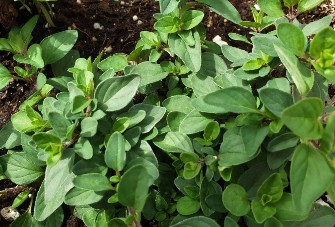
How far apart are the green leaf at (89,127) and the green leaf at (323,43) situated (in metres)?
0.66

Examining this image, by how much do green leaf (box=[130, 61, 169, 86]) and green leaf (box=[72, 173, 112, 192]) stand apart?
1.34ft

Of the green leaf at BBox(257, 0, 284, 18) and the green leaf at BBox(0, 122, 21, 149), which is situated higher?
the green leaf at BBox(257, 0, 284, 18)

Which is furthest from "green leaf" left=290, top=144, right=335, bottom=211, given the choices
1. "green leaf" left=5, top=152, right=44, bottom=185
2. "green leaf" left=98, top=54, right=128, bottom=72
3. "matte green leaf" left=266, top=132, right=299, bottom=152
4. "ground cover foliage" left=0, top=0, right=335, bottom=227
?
"green leaf" left=5, top=152, right=44, bottom=185

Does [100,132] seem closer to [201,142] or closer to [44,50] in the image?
[201,142]

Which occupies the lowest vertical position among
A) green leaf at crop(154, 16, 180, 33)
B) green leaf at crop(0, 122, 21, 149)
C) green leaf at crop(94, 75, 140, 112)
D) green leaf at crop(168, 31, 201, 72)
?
green leaf at crop(0, 122, 21, 149)

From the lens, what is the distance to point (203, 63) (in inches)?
63.5

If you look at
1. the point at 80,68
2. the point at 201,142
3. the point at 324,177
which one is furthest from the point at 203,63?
the point at 324,177

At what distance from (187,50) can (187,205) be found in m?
0.53

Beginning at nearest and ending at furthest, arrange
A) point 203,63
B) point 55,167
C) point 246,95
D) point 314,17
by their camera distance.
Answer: point 246,95
point 55,167
point 203,63
point 314,17

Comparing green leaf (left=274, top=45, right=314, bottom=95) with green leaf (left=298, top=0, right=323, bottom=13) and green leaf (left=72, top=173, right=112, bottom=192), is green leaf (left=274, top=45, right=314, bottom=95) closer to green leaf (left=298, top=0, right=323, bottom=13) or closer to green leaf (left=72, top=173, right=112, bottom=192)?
green leaf (left=298, top=0, right=323, bottom=13)

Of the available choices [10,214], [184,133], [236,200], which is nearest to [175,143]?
[184,133]

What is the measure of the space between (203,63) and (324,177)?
690 mm

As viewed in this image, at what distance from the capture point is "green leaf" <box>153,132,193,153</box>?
142 cm

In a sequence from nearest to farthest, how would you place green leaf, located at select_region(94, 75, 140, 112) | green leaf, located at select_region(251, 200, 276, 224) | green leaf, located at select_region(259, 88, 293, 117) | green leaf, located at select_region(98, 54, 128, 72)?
green leaf, located at select_region(259, 88, 293, 117) < green leaf, located at select_region(251, 200, 276, 224) < green leaf, located at select_region(94, 75, 140, 112) < green leaf, located at select_region(98, 54, 128, 72)
